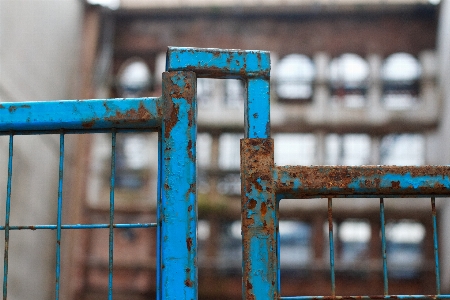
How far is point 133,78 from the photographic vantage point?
28.9 ft

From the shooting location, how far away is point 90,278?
7934 mm

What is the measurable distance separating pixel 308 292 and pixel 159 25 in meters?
4.92

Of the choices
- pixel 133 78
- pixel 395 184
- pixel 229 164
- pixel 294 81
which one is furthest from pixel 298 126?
pixel 395 184

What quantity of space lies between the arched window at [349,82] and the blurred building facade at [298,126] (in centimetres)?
2

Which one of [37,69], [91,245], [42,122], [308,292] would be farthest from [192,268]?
[91,245]

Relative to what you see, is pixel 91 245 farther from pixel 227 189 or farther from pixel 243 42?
pixel 243 42

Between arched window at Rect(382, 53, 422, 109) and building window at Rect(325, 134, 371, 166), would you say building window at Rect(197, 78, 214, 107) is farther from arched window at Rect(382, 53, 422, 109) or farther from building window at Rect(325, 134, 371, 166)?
arched window at Rect(382, 53, 422, 109)

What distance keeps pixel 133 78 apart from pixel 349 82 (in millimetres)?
3560

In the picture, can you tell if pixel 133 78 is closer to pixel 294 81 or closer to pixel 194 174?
pixel 294 81

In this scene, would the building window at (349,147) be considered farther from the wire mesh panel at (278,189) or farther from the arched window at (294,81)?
the wire mesh panel at (278,189)

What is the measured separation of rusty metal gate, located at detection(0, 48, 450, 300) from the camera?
987mm

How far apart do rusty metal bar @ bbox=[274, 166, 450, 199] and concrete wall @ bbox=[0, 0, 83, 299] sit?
5258 millimetres

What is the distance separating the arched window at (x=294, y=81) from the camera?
8.48 m

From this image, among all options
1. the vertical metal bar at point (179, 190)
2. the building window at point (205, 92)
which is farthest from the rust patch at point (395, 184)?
the building window at point (205, 92)
